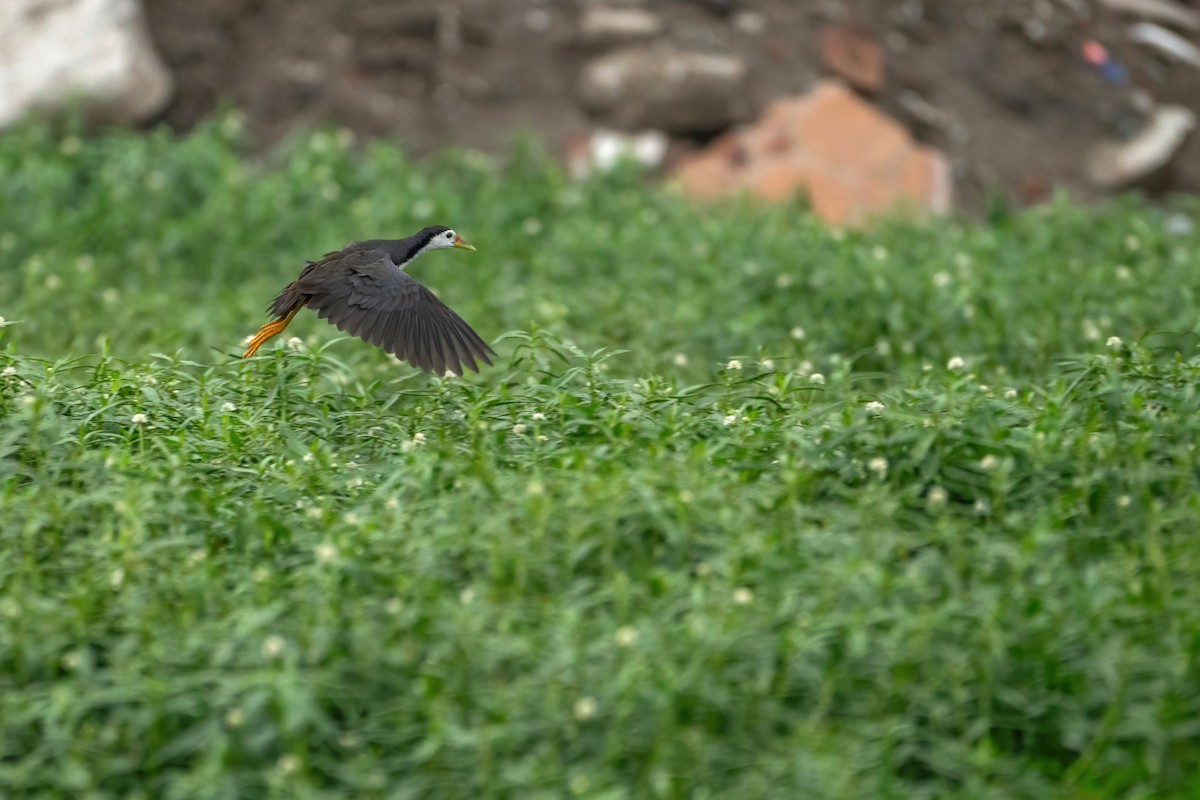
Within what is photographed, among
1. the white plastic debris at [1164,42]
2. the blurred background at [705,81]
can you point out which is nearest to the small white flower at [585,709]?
the blurred background at [705,81]

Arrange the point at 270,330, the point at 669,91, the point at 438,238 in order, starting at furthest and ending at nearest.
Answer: the point at 669,91
the point at 438,238
the point at 270,330

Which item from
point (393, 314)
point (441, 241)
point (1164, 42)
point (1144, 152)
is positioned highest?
point (393, 314)

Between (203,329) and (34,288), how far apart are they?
0.96 meters

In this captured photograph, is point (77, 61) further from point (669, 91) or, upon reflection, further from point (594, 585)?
point (594, 585)

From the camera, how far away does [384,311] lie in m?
5.46

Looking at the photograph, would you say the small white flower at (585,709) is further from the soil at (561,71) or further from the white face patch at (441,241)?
the soil at (561,71)

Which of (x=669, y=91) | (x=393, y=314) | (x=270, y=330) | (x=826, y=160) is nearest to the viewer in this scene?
(x=393, y=314)

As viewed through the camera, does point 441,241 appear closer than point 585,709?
No

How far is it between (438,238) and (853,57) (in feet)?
16.4

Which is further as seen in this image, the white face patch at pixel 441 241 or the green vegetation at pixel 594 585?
the white face patch at pixel 441 241

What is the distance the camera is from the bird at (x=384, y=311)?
530 centimetres

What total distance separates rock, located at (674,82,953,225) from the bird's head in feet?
11.5

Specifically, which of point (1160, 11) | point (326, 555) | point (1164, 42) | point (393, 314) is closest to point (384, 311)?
point (393, 314)

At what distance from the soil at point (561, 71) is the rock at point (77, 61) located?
1.13 ft
